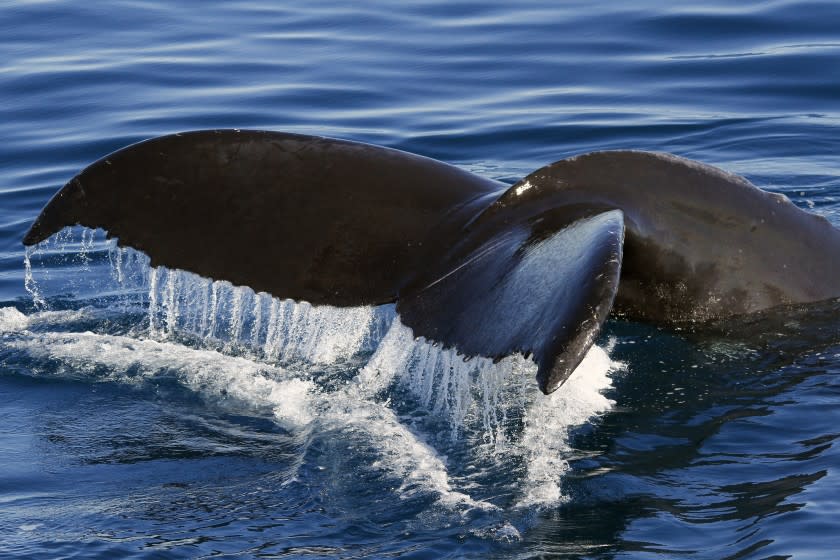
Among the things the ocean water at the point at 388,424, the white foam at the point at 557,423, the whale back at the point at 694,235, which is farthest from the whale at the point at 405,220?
the white foam at the point at 557,423

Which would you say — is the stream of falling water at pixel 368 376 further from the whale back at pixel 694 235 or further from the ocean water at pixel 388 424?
the whale back at pixel 694 235

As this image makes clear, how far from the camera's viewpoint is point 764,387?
5789 mm

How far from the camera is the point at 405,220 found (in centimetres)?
539

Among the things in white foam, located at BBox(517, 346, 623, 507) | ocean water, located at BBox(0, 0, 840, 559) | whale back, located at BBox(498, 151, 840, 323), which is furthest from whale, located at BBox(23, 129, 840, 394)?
white foam, located at BBox(517, 346, 623, 507)

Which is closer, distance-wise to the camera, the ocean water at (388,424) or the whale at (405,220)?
the ocean water at (388,424)

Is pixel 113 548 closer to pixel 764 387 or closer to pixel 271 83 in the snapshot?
pixel 764 387

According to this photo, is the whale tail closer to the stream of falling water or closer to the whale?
the whale

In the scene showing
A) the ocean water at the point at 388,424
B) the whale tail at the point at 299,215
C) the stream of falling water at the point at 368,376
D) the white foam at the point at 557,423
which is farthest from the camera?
the stream of falling water at the point at 368,376

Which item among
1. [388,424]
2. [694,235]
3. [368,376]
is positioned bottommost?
[388,424]

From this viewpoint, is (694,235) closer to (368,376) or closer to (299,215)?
(299,215)

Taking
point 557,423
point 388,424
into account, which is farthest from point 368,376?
point 557,423

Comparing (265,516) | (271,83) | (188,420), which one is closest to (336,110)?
(271,83)

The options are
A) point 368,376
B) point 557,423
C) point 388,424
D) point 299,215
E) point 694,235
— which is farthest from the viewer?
point 368,376

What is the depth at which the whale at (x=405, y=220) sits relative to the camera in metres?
5.19
